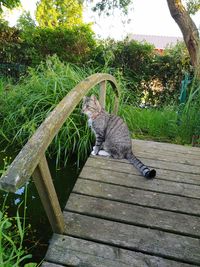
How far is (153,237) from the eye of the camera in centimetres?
165

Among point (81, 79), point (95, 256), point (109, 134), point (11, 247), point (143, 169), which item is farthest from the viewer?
point (81, 79)

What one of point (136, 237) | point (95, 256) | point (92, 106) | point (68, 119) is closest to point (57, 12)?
point (68, 119)

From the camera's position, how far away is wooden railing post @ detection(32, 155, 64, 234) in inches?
51.6

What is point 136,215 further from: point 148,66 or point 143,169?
point 148,66

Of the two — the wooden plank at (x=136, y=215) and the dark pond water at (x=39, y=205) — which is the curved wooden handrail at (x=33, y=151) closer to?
the wooden plank at (x=136, y=215)

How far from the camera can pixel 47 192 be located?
1402 millimetres

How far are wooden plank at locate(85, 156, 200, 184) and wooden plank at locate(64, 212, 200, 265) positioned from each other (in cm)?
67

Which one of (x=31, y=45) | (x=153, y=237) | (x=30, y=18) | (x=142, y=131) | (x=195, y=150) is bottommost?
(x=142, y=131)

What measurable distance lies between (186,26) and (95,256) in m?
5.98

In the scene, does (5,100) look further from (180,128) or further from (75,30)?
(75,30)

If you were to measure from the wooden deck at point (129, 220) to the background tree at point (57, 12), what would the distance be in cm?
1716

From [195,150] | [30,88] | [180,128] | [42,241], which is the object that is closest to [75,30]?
[30,88]

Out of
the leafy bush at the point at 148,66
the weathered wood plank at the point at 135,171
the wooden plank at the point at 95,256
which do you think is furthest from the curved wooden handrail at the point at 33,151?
the leafy bush at the point at 148,66

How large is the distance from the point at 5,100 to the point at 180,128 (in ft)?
9.02
